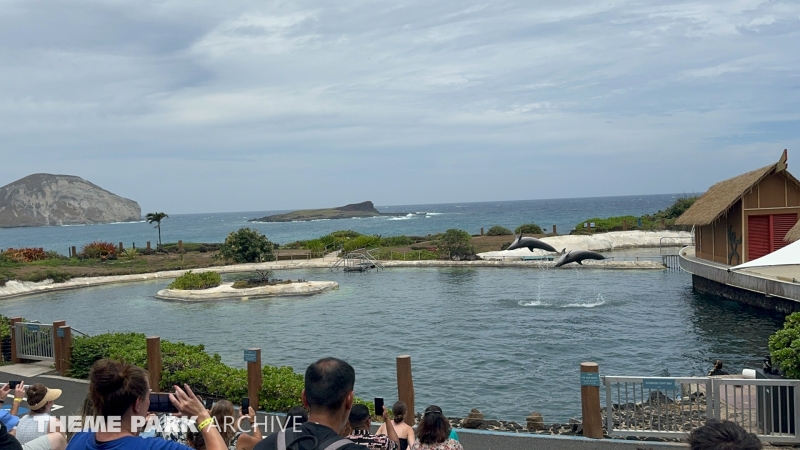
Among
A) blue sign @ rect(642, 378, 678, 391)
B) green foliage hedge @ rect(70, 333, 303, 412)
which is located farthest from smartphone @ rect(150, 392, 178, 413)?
blue sign @ rect(642, 378, 678, 391)

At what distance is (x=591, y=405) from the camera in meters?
8.70

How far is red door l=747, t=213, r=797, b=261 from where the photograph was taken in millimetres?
27641

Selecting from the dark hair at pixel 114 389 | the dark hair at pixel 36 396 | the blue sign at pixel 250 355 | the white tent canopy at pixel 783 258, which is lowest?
the blue sign at pixel 250 355

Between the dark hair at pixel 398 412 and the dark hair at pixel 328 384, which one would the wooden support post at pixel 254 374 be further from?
the dark hair at pixel 328 384

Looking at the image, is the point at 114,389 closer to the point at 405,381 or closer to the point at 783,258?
the point at 405,381

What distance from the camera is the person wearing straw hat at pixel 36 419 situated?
5.41 m

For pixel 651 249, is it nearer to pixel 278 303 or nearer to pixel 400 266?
pixel 400 266

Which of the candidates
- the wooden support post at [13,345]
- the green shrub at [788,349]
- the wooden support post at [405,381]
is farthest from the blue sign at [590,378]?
the wooden support post at [13,345]

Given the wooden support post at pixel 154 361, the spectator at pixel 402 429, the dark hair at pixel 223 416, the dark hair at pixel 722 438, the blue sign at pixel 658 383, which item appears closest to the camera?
the dark hair at pixel 722 438

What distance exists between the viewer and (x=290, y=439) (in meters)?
3.05

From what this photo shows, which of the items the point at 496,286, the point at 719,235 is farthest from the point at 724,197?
the point at 496,286

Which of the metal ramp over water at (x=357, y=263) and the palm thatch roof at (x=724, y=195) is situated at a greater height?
the palm thatch roof at (x=724, y=195)

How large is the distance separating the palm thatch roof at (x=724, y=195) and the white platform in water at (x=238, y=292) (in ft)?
63.5

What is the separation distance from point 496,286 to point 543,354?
1554 cm
